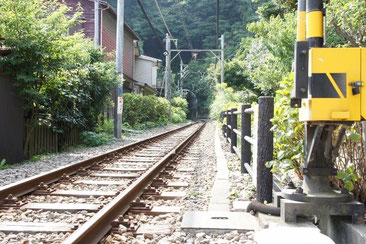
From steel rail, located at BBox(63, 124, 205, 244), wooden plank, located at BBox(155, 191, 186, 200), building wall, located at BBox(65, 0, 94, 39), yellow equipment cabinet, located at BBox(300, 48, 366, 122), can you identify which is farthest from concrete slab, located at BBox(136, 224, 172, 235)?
building wall, located at BBox(65, 0, 94, 39)

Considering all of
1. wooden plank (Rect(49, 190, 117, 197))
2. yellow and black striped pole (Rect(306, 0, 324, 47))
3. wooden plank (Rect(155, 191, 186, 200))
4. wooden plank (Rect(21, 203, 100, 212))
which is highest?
yellow and black striped pole (Rect(306, 0, 324, 47))

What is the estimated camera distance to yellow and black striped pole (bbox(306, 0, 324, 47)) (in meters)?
2.57

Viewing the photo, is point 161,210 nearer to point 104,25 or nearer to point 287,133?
point 287,133

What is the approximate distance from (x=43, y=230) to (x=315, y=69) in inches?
95.6

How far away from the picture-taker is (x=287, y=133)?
335 cm

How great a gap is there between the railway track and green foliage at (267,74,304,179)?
1327 mm

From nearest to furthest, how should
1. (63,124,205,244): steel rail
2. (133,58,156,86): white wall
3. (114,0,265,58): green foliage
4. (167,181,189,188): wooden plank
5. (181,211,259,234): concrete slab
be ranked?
1. (63,124,205,244): steel rail
2. (181,211,259,234): concrete slab
3. (167,181,189,188): wooden plank
4. (133,58,156,86): white wall
5. (114,0,265,58): green foliage

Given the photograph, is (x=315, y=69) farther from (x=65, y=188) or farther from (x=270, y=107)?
(x=65, y=188)

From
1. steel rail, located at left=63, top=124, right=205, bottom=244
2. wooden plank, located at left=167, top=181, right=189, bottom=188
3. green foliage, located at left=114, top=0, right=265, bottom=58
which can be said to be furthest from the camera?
green foliage, located at left=114, top=0, right=265, bottom=58

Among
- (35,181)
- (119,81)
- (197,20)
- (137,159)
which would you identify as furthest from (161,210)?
(197,20)

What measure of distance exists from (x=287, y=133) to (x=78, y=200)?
247cm

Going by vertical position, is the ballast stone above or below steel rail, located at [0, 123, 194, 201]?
above

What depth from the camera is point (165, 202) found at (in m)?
4.56

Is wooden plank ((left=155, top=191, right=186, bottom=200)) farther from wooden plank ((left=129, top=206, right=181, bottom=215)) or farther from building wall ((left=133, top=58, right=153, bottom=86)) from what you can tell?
building wall ((left=133, top=58, right=153, bottom=86))
